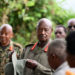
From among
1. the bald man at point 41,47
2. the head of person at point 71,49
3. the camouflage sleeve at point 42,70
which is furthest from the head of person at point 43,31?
the head of person at point 71,49

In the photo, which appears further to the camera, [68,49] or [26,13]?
[26,13]

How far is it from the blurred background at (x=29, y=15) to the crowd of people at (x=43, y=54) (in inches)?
117

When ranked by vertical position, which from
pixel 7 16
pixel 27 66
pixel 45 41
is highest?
pixel 7 16

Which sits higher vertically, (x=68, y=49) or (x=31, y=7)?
(x=31, y=7)

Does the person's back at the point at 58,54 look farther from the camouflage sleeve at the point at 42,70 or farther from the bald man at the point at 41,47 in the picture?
the bald man at the point at 41,47

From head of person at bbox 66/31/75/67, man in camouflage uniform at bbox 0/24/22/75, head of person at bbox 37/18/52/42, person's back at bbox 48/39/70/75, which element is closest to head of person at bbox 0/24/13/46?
man in camouflage uniform at bbox 0/24/22/75

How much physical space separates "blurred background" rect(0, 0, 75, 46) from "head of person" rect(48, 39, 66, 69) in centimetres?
487

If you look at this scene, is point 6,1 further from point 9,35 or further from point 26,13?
point 9,35

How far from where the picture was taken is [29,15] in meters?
7.84

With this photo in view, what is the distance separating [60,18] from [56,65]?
664cm

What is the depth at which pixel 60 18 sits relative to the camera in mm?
8703

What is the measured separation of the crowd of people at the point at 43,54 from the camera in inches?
73.3

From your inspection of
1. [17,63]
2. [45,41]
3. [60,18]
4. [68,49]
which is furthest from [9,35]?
[60,18]

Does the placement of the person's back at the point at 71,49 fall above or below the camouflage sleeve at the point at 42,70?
above
